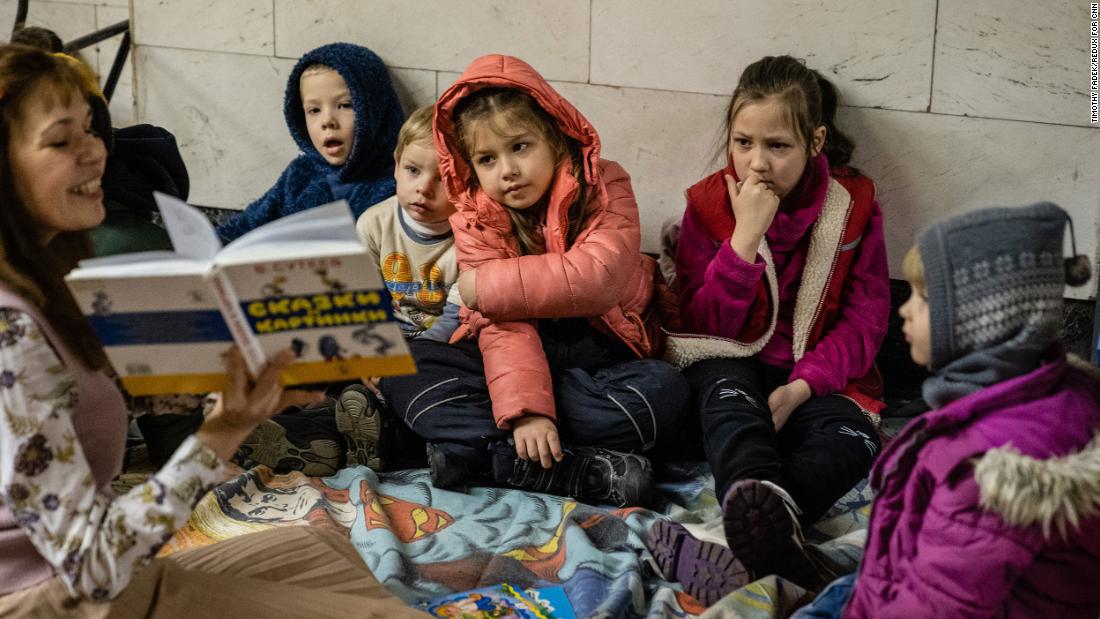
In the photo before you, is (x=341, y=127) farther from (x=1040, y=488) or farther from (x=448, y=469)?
(x=1040, y=488)

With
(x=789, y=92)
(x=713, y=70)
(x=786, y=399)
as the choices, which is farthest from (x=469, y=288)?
(x=713, y=70)

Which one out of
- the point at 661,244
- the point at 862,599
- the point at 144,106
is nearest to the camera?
the point at 862,599

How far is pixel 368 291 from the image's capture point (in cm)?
136

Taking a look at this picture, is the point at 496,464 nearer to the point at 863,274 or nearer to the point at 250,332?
the point at 863,274

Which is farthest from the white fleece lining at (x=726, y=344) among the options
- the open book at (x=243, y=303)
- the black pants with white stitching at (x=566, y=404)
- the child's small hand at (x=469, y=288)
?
the open book at (x=243, y=303)

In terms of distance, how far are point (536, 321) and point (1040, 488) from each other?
152 cm

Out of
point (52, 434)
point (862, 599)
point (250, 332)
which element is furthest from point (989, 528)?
point (52, 434)

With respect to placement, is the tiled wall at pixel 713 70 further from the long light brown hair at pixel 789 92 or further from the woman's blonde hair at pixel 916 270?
the woman's blonde hair at pixel 916 270

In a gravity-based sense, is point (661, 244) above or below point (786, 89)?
below

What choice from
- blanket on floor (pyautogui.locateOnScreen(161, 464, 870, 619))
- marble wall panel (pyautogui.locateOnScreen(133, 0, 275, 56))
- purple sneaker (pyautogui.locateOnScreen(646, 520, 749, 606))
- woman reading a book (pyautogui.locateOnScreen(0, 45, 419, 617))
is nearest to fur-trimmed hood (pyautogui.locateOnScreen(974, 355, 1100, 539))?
blanket on floor (pyautogui.locateOnScreen(161, 464, 870, 619))

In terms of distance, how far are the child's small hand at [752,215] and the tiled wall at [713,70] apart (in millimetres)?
598

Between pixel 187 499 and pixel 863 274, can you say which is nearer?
pixel 187 499

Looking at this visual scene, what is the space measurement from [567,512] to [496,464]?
0.84 ft

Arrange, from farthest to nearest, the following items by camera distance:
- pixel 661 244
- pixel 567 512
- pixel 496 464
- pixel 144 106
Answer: pixel 144 106 → pixel 661 244 → pixel 496 464 → pixel 567 512
